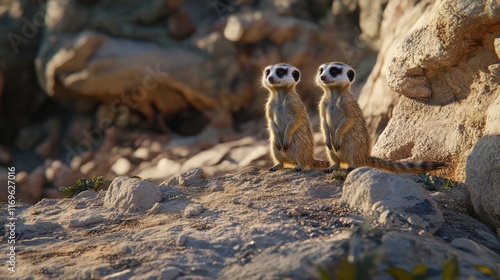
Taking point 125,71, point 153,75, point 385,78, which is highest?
point 125,71

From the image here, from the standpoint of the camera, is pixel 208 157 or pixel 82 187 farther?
pixel 208 157

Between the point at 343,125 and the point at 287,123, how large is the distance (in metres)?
→ 0.52

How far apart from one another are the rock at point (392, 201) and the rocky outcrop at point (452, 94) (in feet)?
2.17

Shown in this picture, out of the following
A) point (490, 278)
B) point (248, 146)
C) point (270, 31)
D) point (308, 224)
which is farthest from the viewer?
point (270, 31)

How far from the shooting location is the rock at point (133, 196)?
4625 mm

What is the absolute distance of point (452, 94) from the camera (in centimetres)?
527

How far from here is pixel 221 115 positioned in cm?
1182

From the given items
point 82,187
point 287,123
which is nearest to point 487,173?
point 287,123

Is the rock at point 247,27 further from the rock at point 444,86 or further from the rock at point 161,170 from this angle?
the rock at point 444,86

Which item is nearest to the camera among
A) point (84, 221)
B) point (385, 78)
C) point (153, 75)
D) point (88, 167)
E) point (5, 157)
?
point (84, 221)

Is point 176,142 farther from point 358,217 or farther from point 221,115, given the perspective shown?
point 358,217

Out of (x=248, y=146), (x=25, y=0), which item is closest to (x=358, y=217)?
(x=248, y=146)

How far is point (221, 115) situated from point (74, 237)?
7.64 metres

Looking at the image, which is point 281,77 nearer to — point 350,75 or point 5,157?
point 350,75
